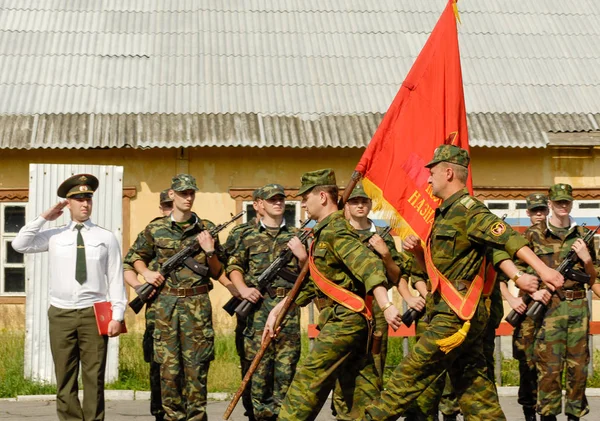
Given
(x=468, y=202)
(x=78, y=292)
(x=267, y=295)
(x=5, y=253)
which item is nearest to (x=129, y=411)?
(x=267, y=295)

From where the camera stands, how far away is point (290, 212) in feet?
53.2

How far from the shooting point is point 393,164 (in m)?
9.09

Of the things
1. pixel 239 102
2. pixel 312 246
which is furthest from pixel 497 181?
pixel 312 246

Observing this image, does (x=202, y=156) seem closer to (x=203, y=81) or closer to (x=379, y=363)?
(x=203, y=81)

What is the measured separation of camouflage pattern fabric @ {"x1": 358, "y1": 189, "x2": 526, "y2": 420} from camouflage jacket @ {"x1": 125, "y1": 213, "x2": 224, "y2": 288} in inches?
104

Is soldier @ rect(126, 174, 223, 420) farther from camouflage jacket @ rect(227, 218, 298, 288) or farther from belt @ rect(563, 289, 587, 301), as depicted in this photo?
belt @ rect(563, 289, 587, 301)

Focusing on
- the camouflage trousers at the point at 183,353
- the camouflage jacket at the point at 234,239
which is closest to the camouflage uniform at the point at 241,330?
the camouflage jacket at the point at 234,239

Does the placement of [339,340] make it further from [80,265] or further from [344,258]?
[80,265]

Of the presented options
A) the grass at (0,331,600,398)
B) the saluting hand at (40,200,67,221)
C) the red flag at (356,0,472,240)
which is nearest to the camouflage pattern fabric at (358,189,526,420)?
the red flag at (356,0,472,240)

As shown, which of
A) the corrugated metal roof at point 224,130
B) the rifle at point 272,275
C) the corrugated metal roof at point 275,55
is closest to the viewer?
the rifle at point 272,275

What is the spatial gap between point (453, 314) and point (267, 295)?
2.93m

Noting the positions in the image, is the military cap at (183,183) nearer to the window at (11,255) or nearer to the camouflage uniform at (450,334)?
the camouflage uniform at (450,334)

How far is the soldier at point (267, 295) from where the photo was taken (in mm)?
9484

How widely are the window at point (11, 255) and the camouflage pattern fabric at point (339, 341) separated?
9.28 m
